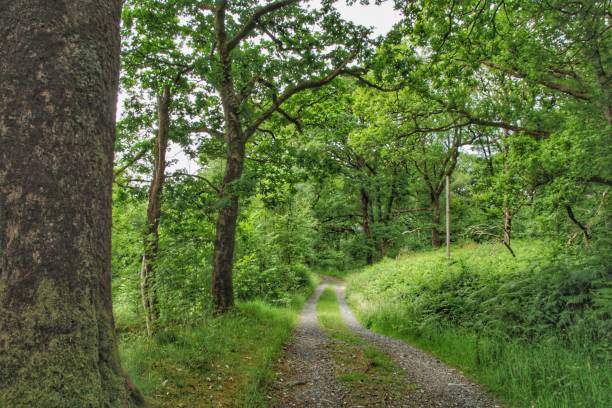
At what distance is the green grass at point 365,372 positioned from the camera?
17.2ft

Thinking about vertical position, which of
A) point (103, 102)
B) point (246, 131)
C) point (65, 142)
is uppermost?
point (246, 131)

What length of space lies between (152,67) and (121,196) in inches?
161

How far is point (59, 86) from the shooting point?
7.64ft

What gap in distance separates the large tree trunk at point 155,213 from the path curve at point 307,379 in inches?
115

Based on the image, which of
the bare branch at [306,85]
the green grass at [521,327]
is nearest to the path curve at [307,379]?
the green grass at [521,327]

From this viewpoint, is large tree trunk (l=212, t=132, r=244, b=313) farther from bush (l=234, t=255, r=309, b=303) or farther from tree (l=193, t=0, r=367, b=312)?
bush (l=234, t=255, r=309, b=303)

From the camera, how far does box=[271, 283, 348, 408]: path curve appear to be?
16.3 feet

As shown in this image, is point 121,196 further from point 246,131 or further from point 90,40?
point 90,40

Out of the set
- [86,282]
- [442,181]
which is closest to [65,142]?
[86,282]

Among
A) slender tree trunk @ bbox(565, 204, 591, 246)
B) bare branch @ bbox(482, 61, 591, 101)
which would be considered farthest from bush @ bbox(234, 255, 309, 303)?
bare branch @ bbox(482, 61, 591, 101)

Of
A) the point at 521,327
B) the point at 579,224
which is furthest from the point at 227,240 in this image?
the point at 579,224

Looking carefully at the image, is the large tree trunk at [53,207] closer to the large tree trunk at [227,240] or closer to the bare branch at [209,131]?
the large tree trunk at [227,240]

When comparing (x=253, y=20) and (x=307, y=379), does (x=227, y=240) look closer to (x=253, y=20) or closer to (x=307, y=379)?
(x=307, y=379)

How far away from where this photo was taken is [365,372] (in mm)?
6254
